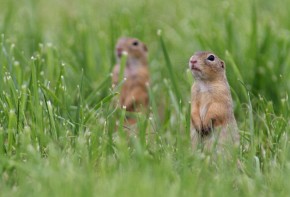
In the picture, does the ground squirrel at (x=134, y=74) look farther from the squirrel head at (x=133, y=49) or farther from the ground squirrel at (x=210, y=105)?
the ground squirrel at (x=210, y=105)

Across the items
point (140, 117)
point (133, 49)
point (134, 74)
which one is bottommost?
point (134, 74)

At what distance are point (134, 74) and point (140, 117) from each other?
250 centimetres

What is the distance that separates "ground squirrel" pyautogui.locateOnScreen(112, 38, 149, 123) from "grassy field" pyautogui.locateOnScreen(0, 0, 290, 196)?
0.13 metres

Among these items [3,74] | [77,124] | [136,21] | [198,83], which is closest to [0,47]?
[3,74]

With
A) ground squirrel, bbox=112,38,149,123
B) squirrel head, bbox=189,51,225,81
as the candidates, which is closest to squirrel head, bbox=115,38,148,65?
ground squirrel, bbox=112,38,149,123

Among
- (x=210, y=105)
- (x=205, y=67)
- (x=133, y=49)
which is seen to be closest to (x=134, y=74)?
(x=133, y=49)

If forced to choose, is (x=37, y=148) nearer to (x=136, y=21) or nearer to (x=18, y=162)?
(x=18, y=162)

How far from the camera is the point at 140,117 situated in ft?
16.8

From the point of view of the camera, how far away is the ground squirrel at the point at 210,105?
16.6 ft

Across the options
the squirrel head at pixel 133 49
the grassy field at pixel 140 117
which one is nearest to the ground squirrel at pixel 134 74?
the squirrel head at pixel 133 49

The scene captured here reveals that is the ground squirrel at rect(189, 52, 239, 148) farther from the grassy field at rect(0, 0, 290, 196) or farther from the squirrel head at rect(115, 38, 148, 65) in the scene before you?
the squirrel head at rect(115, 38, 148, 65)

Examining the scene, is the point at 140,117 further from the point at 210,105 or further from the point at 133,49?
the point at 133,49

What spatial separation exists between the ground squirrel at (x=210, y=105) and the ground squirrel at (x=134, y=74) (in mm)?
1795

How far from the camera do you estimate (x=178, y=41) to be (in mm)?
7891
